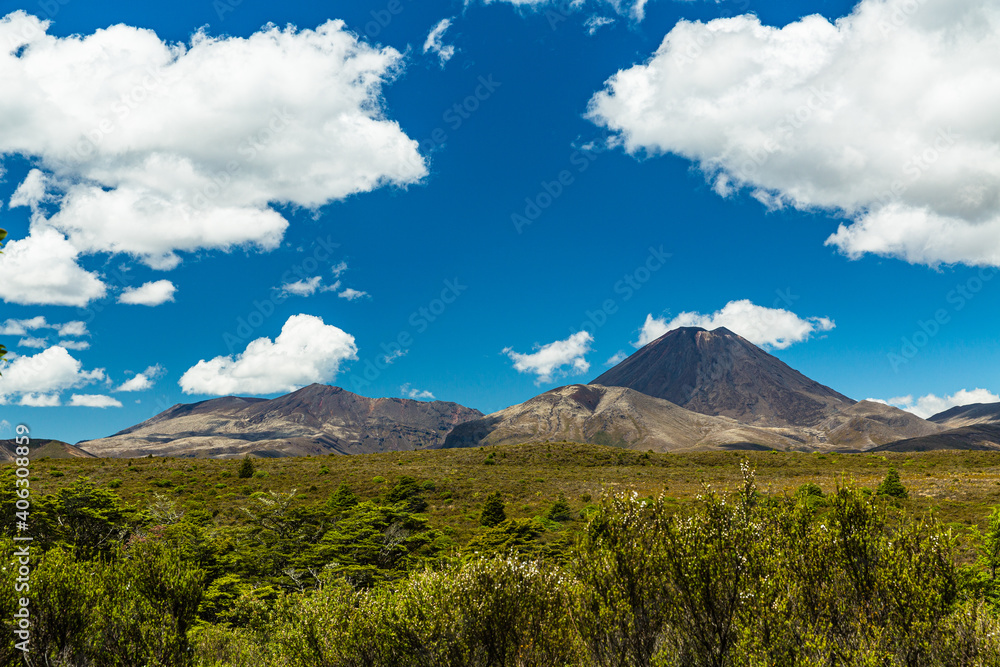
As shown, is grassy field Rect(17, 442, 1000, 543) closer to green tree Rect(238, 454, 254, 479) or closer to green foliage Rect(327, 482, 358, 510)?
green tree Rect(238, 454, 254, 479)

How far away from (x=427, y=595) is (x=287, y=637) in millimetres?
6603

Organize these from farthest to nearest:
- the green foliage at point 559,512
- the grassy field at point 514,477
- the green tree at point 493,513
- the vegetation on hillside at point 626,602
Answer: the grassy field at point 514,477
the green foliage at point 559,512
the green tree at point 493,513
the vegetation on hillside at point 626,602

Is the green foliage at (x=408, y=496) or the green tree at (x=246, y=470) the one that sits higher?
the green tree at (x=246, y=470)

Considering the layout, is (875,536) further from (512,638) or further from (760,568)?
(512,638)

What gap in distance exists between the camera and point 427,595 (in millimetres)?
17156

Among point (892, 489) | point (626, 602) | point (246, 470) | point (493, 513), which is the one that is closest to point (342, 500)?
point (493, 513)

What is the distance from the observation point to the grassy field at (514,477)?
51438 millimetres

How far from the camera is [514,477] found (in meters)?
73.9

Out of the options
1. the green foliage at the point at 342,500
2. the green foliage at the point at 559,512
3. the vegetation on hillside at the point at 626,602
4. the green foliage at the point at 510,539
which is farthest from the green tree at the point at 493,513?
the vegetation on hillside at the point at 626,602

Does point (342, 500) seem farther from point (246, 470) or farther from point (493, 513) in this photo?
point (246, 470)

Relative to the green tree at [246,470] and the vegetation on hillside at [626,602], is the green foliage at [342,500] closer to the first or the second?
the vegetation on hillside at [626,602]

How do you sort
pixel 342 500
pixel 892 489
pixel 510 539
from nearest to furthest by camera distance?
pixel 510 539 → pixel 892 489 → pixel 342 500

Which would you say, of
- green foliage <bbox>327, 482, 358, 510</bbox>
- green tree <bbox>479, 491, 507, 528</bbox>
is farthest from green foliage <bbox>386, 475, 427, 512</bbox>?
green tree <bbox>479, 491, 507, 528</bbox>

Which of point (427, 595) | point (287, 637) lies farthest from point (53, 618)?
point (427, 595)
